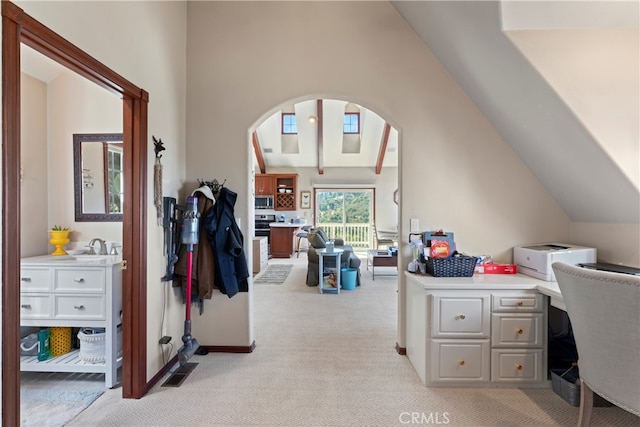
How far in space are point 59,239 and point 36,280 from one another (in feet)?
1.80

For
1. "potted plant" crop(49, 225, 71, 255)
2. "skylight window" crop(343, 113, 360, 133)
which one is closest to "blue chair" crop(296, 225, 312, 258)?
"skylight window" crop(343, 113, 360, 133)

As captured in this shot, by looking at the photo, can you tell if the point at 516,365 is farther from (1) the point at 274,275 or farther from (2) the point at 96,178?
(1) the point at 274,275

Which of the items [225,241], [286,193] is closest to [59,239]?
[225,241]

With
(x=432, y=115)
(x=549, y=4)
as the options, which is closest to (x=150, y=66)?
(x=432, y=115)

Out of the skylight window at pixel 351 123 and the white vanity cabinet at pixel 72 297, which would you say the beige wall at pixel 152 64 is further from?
the skylight window at pixel 351 123

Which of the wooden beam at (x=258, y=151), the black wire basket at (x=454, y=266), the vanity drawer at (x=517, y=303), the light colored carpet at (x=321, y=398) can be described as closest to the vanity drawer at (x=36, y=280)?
the light colored carpet at (x=321, y=398)

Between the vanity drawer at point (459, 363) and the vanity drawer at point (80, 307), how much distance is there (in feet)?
7.87

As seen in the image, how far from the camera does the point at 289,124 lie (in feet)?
27.7

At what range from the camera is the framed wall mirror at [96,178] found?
2.65 meters

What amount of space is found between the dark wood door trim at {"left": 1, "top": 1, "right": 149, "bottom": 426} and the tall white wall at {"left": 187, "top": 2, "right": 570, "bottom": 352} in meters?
0.65

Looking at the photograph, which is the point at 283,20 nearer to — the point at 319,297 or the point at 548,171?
the point at 548,171

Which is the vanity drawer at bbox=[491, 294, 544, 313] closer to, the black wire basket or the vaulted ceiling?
the black wire basket

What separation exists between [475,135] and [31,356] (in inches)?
156

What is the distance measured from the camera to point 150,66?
7.11 feet
